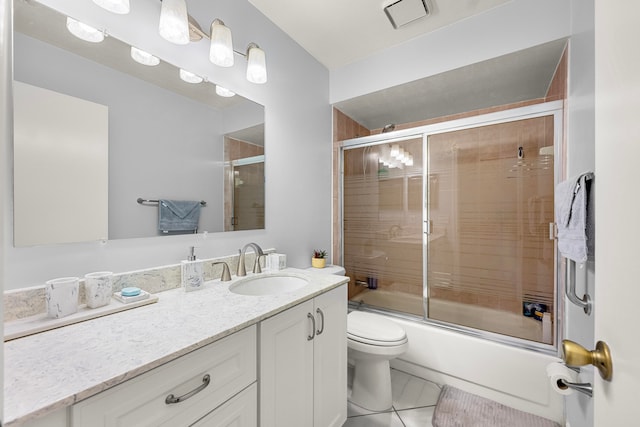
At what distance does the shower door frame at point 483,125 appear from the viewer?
1.69m

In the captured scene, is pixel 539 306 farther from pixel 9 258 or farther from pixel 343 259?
pixel 9 258

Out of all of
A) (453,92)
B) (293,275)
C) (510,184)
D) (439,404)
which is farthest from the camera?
(453,92)

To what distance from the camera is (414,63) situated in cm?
201

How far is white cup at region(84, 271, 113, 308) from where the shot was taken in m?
0.94

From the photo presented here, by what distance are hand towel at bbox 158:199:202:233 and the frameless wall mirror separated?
23 millimetres

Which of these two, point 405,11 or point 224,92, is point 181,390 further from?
point 405,11

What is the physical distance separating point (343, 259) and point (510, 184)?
4.83 feet

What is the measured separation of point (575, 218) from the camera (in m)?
1.11

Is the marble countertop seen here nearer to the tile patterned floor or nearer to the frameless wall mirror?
the frameless wall mirror

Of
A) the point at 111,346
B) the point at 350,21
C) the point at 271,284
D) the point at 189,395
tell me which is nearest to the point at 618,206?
the point at 189,395

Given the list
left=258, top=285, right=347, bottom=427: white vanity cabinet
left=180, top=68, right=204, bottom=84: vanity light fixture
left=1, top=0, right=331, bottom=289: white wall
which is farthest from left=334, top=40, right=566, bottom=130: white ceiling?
left=258, top=285, right=347, bottom=427: white vanity cabinet

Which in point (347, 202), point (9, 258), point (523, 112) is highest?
point (523, 112)

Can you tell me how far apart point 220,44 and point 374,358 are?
6.31 ft

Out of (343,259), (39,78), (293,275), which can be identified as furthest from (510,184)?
(39,78)
